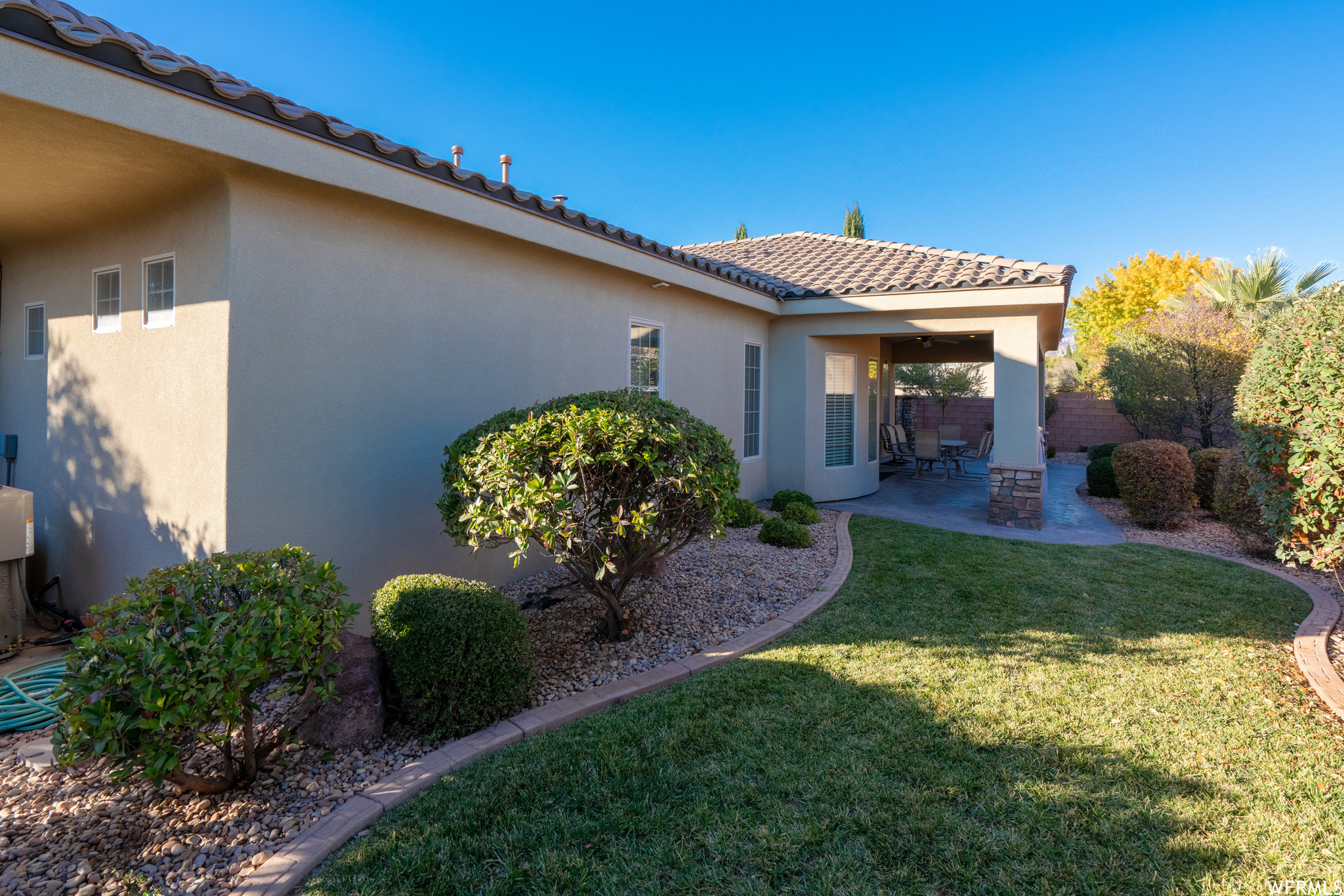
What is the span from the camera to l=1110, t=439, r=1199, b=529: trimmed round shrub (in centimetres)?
930

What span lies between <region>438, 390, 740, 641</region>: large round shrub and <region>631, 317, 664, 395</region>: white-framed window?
3.18 metres

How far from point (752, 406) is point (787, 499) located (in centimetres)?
180

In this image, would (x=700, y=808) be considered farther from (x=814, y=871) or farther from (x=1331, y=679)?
(x=1331, y=679)

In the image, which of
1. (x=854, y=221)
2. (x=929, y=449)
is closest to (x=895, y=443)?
(x=929, y=449)

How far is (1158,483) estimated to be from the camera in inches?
366

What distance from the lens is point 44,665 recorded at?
4695 millimetres

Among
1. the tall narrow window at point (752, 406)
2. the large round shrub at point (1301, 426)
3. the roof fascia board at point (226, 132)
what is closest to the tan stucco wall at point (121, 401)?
the roof fascia board at point (226, 132)

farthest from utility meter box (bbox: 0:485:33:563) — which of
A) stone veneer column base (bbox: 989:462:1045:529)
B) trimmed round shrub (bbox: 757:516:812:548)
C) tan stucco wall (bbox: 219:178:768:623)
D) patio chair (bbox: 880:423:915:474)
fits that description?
patio chair (bbox: 880:423:915:474)

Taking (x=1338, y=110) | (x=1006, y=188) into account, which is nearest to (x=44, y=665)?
(x=1338, y=110)

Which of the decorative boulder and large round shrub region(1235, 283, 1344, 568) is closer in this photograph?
the decorative boulder

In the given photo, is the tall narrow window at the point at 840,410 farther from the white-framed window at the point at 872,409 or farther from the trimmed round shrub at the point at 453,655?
the trimmed round shrub at the point at 453,655

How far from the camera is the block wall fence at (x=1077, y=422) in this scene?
21203 mm

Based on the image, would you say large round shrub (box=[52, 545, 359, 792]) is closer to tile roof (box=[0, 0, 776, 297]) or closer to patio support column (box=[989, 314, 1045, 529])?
tile roof (box=[0, 0, 776, 297])

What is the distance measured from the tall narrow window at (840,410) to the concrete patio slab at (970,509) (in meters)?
0.85
